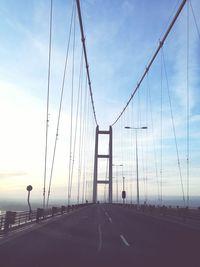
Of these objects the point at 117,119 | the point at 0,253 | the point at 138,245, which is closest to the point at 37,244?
the point at 0,253

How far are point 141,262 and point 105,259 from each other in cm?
87

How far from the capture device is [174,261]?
8445mm

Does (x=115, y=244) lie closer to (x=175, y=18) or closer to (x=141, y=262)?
(x=141, y=262)

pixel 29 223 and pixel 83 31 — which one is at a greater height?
pixel 83 31

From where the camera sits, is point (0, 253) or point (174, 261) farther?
point (0, 253)

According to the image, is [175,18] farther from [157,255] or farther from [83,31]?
[157,255]

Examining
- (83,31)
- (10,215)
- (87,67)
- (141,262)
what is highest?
(87,67)

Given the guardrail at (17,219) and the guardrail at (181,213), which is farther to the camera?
the guardrail at (181,213)

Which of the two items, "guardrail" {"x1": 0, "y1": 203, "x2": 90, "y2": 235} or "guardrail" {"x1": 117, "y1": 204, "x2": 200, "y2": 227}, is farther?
"guardrail" {"x1": 117, "y1": 204, "x2": 200, "y2": 227}

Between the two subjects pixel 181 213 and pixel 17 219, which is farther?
pixel 181 213

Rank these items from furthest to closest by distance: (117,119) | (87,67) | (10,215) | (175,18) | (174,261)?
(117,119), (87,67), (175,18), (10,215), (174,261)

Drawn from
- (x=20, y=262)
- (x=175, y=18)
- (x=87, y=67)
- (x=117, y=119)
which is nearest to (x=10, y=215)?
(x=20, y=262)

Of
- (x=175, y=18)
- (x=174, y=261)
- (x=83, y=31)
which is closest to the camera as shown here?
(x=174, y=261)

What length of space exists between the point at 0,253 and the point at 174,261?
4.39 meters
